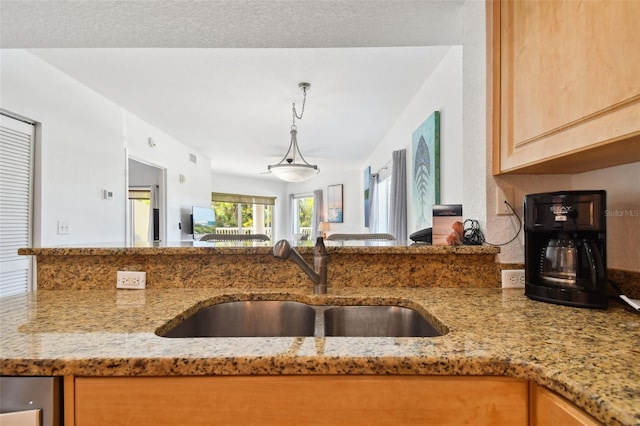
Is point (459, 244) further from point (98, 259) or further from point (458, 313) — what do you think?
point (98, 259)

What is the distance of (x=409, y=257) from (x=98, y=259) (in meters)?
1.22

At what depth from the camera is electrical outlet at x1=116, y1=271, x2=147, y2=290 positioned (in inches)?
52.7

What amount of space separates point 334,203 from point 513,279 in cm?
695

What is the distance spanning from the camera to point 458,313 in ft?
3.22

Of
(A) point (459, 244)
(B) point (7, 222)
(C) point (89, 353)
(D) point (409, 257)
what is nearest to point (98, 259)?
(C) point (89, 353)

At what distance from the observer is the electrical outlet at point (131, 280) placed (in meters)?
1.34

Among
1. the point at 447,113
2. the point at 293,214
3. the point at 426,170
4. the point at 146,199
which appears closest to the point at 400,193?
the point at 426,170

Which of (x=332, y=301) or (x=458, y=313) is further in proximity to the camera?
(x=332, y=301)

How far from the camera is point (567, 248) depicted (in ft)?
3.58

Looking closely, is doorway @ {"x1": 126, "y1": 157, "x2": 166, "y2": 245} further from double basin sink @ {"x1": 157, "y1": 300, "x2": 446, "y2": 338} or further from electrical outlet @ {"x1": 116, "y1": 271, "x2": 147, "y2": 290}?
double basin sink @ {"x1": 157, "y1": 300, "x2": 446, "y2": 338}

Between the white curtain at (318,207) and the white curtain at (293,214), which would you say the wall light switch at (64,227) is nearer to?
the white curtain at (318,207)

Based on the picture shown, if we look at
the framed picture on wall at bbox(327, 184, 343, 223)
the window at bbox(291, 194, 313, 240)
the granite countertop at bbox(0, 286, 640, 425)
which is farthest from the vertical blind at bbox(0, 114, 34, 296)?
the window at bbox(291, 194, 313, 240)

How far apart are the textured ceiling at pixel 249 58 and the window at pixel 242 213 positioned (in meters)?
2.88

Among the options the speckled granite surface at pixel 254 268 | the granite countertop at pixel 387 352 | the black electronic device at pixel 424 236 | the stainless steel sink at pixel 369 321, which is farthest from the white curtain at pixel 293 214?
the granite countertop at pixel 387 352
